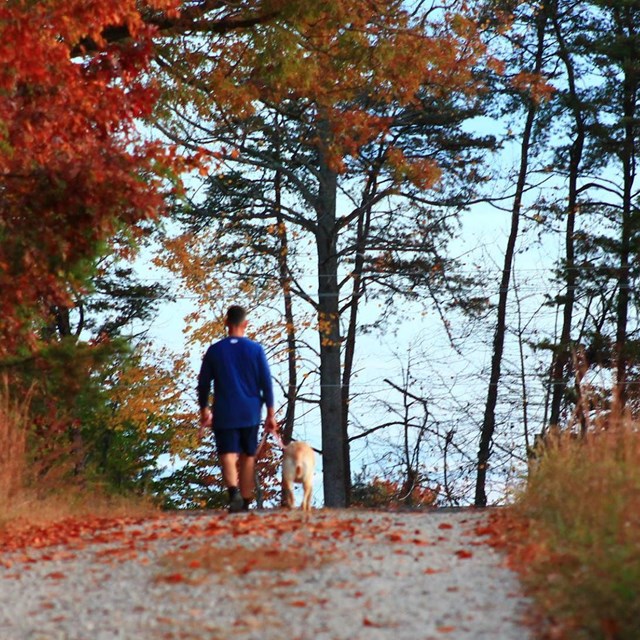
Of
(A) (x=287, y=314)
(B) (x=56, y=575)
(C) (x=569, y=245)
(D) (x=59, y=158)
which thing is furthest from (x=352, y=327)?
(B) (x=56, y=575)

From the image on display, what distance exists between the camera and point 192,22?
18391 mm

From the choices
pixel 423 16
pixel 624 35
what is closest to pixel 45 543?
pixel 423 16

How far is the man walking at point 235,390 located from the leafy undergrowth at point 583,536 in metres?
2.86

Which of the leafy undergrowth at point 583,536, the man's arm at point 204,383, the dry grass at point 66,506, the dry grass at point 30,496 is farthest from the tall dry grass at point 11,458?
the leafy undergrowth at point 583,536

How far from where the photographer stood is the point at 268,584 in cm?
744

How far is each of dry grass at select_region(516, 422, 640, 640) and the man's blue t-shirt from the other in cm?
306

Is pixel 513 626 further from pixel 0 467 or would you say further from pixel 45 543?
pixel 0 467

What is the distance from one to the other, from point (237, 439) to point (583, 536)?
16.7 feet

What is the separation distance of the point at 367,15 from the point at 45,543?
40.4 feet

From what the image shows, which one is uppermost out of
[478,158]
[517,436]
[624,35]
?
[624,35]

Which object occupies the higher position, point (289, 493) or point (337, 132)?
point (337, 132)

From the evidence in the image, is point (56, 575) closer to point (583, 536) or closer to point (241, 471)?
point (583, 536)

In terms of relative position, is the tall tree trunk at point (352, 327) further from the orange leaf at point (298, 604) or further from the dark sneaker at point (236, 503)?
the orange leaf at point (298, 604)

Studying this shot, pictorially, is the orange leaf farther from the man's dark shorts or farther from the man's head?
the man's head
